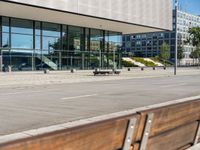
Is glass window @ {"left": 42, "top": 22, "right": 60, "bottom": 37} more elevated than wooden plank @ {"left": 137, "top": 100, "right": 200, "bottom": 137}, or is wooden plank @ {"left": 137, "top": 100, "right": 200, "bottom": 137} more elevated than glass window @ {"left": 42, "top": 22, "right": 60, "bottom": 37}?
glass window @ {"left": 42, "top": 22, "right": 60, "bottom": 37}

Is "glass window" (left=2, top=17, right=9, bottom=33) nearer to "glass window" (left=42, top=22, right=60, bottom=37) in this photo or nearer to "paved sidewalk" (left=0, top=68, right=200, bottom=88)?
"glass window" (left=42, top=22, right=60, bottom=37)

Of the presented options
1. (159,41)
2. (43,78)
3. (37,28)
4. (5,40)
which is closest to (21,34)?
(5,40)

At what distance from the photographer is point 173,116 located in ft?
18.0

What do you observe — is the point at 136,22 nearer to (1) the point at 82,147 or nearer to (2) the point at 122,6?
(2) the point at 122,6

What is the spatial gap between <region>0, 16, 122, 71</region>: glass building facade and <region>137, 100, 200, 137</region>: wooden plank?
1503 inches

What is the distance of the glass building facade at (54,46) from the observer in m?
43.9

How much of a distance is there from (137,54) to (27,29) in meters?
112

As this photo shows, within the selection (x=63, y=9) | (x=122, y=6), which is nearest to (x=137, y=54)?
(x=122, y=6)

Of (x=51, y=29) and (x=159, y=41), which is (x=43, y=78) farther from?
(x=159, y=41)

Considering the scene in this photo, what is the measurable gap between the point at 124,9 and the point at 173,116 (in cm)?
4568

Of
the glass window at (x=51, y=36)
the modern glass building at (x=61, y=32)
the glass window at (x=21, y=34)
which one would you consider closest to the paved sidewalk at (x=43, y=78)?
the modern glass building at (x=61, y=32)

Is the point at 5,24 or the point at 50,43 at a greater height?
the point at 5,24

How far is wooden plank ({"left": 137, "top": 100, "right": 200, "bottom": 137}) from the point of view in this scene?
496 centimetres

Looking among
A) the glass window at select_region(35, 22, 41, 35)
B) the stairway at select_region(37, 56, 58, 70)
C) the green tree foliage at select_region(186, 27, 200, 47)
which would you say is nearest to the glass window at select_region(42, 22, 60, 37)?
the glass window at select_region(35, 22, 41, 35)
